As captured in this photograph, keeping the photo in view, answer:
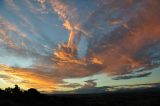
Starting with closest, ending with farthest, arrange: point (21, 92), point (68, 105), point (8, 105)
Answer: point (8, 105) < point (68, 105) < point (21, 92)

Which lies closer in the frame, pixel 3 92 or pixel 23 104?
pixel 23 104

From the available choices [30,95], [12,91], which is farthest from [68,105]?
[12,91]

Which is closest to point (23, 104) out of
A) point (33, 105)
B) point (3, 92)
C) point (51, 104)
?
point (33, 105)

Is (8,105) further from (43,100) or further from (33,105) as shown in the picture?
(43,100)

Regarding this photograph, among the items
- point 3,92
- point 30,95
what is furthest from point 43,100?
point 3,92

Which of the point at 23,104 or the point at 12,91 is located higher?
the point at 12,91

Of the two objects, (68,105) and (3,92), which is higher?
(3,92)

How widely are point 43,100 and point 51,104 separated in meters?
4.95

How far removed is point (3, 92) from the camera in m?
68.7

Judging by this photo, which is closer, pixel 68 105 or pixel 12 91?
pixel 68 105

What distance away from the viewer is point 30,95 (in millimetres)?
63469

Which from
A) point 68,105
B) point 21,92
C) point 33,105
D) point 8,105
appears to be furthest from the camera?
point 21,92

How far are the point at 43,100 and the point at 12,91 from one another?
1040 centimetres

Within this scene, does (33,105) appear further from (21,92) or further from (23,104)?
(21,92)
